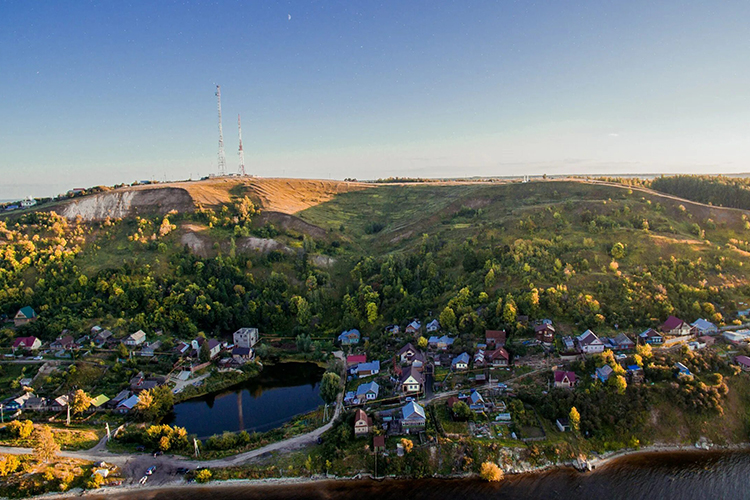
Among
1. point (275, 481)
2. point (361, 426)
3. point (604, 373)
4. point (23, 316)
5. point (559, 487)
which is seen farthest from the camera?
point (23, 316)

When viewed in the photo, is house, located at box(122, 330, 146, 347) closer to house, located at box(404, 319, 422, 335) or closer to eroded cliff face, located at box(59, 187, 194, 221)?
eroded cliff face, located at box(59, 187, 194, 221)

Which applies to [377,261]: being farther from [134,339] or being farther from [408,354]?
[134,339]

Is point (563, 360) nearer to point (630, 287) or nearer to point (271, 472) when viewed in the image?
point (630, 287)

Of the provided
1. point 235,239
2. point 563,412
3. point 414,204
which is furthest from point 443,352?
point 414,204

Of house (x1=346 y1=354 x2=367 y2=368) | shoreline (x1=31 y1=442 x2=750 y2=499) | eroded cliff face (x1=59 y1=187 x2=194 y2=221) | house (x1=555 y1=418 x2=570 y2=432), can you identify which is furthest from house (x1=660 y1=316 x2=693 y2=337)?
eroded cliff face (x1=59 y1=187 x2=194 y2=221)

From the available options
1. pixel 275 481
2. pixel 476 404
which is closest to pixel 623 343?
pixel 476 404

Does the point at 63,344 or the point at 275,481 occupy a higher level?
the point at 63,344

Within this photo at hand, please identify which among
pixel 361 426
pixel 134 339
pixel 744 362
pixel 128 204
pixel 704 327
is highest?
pixel 128 204
